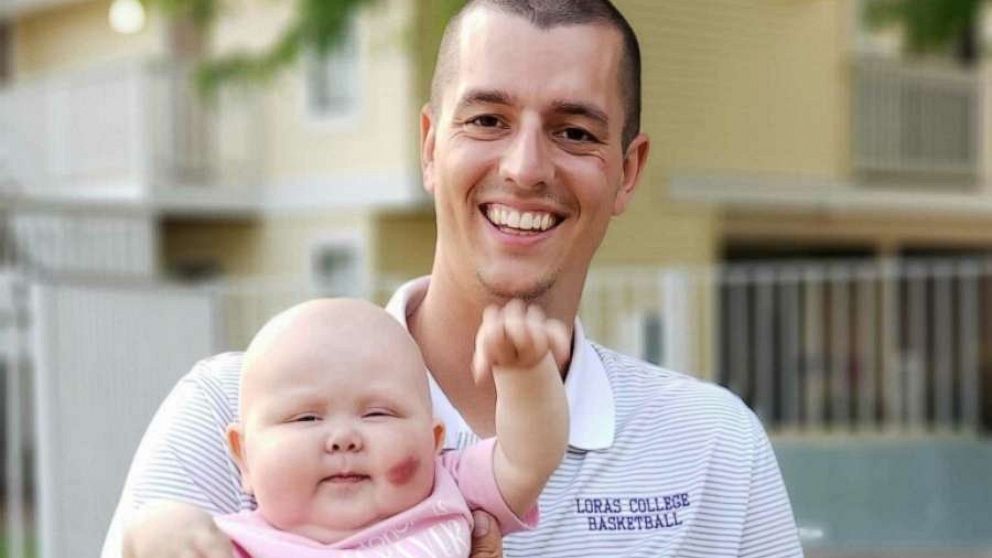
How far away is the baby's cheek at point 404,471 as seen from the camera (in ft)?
6.95

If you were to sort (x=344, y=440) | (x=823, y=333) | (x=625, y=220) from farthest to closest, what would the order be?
(x=625, y=220) → (x=823, y=333) → (x=344, y=440)

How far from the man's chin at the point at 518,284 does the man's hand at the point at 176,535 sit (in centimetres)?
58

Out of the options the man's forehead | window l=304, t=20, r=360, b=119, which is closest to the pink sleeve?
the man's forehead

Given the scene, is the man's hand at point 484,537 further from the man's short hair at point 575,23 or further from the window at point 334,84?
the window at point 334,84

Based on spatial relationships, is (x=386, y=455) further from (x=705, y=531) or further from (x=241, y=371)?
(x=705, y=531)

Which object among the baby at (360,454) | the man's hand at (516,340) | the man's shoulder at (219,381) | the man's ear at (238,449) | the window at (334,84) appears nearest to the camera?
the man's hand at (516,340)

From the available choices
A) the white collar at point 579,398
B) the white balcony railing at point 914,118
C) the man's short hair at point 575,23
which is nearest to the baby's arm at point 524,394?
the white collar at point 579,398

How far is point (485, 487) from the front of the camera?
2.19 m

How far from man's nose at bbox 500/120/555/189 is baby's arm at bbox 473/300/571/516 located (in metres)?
0.38

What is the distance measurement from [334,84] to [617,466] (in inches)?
506

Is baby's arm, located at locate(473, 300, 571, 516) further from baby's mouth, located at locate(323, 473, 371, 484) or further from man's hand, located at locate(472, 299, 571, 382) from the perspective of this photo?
baby's mouth, located at locate(323, 473, 371, 484)

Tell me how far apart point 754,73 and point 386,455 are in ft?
45.8

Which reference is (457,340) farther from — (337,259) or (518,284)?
(337,259)

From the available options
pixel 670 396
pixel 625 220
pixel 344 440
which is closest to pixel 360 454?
pixel 344 440
